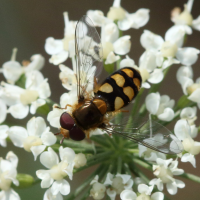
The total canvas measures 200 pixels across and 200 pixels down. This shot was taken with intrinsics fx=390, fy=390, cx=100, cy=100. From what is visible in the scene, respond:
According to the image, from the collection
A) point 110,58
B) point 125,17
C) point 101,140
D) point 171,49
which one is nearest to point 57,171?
point 101,140

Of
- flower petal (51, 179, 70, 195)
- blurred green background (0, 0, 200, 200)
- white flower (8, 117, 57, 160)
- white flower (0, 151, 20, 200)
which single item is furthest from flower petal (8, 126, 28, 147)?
blurred green background (0, 0, 200, 200)

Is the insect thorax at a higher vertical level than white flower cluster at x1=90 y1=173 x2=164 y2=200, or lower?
higher

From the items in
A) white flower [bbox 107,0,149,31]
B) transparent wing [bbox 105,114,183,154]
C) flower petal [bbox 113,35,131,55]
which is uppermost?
white flower [bbox 107,0,149,31]

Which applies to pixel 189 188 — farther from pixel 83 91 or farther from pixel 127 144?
pixel 83 91

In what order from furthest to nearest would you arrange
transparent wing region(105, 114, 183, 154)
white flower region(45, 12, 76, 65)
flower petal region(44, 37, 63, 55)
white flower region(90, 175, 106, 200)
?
flower petal region(44, 37, 63, 55) → white flower region(45, 12, 76, 65) → white flower region(90, 175, 106, 200) → transparent wing region(105, 114, 183, 154)

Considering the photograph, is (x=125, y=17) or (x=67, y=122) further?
(x=125, y=17)

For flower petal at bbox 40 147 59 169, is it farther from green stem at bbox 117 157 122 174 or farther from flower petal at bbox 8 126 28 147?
green stem at bbox 117 157 122 174

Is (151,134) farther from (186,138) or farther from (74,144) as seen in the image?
(74,144)
